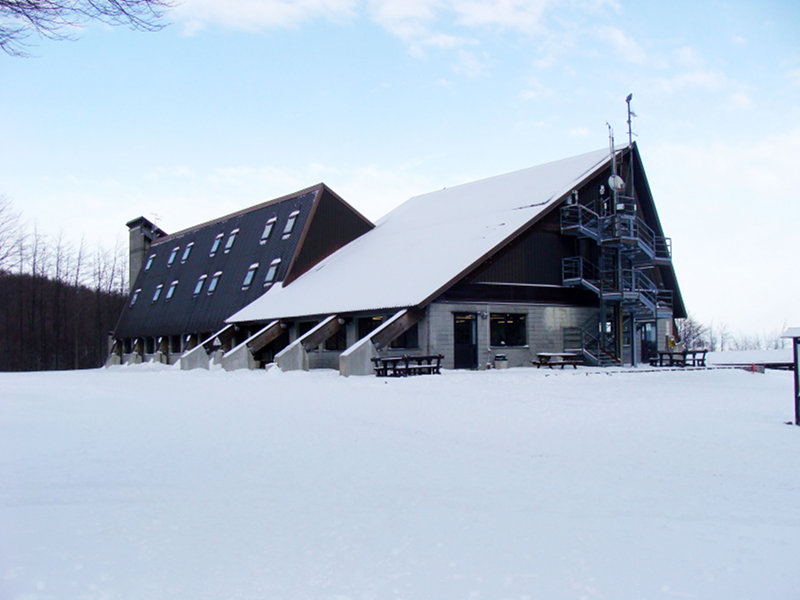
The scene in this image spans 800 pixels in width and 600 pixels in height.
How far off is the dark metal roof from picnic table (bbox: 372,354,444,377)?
13.6m

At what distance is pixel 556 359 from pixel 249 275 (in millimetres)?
17865

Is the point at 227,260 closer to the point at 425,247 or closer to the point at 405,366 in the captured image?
the point at 425,247

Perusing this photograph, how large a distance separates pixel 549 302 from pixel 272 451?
21.5 m

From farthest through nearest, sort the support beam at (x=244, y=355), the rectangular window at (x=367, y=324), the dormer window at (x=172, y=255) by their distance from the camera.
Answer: the dormer window at (x=172, y=255) < the support beam at (x=244, y=355) < the rectangular window at (x=367, y=324)

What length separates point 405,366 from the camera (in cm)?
2334

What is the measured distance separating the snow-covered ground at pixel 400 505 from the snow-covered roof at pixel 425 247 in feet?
43.2

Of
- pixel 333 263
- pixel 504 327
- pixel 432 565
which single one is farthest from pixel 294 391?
pixel 333 263

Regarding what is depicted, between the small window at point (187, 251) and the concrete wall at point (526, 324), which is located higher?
the small window at point (187, 251)

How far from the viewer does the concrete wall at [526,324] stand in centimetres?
2608

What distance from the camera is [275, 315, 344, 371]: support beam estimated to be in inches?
1024

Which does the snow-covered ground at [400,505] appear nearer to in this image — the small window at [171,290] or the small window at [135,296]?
the small window at [171,290]

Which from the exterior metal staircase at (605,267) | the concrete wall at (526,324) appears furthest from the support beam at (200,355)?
the exterior metal staircase at (605,267)

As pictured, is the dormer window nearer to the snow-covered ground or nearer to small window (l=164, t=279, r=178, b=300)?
small window (l=164, t=279, r=178, b=300)

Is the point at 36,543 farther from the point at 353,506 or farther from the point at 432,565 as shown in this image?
the point at 432,565
